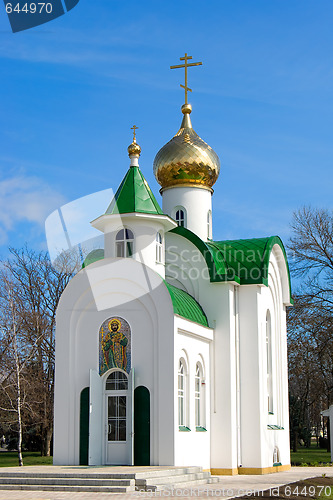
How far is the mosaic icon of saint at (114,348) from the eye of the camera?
51.3 feet

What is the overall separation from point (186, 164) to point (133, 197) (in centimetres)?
331

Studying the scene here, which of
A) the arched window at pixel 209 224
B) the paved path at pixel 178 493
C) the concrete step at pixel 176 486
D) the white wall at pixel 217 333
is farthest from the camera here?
the arched window at pixel 209 224

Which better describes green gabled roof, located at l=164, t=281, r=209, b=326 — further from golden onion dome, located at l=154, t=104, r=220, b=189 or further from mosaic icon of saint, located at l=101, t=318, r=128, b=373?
golden onion dome, located at l=154, t=104, r=220, b=189

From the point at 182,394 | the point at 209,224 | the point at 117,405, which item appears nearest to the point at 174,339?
the point at 182,394

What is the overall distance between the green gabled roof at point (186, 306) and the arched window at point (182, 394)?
46.2 inches

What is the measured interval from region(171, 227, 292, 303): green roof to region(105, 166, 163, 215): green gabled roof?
1461mm

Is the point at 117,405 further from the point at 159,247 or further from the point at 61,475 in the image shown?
the point at 159,247

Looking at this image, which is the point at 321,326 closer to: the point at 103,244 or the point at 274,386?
the point at 274,386

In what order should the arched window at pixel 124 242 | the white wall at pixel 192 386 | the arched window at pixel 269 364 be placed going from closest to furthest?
the white wall at pixel 192 386, the arched window at pixel 124 242, the arched window at pixel 269 364

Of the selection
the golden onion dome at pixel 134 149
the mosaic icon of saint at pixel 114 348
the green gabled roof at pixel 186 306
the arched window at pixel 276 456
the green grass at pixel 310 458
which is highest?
the golden onion dome at pixel 134 149

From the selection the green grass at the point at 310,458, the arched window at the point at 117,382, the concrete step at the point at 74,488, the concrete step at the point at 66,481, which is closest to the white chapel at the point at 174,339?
the arched window at the point at 117,382

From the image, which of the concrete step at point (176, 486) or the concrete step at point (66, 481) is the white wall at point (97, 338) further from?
the concrete step at point (66, 481)

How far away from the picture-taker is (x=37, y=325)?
26578 millimetres

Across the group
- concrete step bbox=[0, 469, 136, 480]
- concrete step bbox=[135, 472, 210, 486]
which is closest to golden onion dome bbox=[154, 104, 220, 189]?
concrete step bbox=[135, 472, 210, 486]
